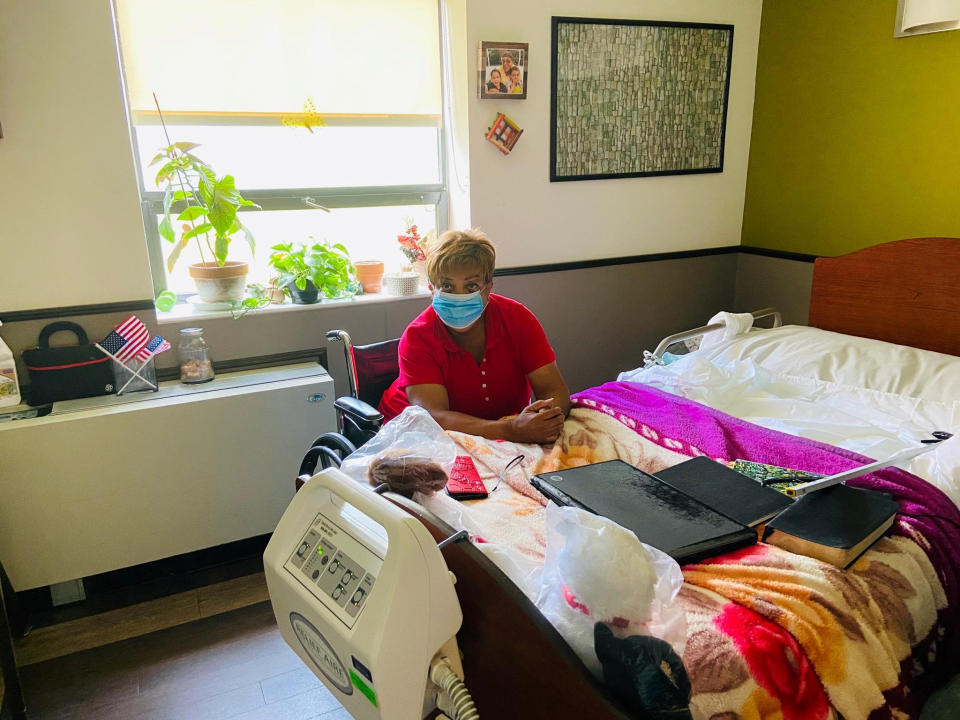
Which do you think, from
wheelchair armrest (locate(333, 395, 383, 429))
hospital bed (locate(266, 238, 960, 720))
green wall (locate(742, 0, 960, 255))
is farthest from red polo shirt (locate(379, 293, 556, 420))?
green wall (locate(742, 0, 960, 255))

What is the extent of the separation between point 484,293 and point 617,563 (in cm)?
117

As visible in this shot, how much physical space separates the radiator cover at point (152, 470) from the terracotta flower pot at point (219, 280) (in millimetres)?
293

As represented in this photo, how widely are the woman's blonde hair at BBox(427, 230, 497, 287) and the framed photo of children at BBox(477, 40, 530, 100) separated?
37.3 inches

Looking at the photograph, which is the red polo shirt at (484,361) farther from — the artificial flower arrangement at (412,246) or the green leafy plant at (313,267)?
the artificial flower arrangement at (412,246)

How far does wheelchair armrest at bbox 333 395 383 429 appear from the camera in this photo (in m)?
1.95

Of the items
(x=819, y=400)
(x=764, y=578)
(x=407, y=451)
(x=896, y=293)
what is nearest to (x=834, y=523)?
(x=764, y=578)

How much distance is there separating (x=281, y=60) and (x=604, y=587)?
2.30m

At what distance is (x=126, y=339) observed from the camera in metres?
2.26

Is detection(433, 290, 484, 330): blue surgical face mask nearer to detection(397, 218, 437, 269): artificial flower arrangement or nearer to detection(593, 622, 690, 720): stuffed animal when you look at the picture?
detection(397, 218, 437, 269): artificial flower arrangement

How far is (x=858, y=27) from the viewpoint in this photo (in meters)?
2.68

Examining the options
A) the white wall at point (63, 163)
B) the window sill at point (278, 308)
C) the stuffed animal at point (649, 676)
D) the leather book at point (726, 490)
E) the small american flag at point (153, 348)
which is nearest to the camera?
the stuffed animal at point (649, 676)

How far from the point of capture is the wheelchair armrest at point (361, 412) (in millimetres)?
1950

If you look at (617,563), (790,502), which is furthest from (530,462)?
(617,563)

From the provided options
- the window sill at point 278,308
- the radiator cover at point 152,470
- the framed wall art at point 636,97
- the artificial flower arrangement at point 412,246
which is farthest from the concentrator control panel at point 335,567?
the framed wall art at point 636,97
